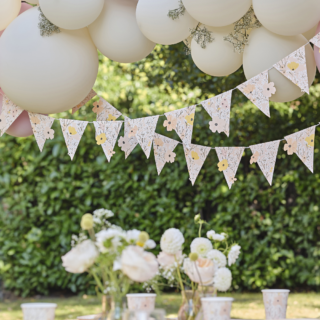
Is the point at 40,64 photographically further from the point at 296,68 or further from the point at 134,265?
the point at 134,265

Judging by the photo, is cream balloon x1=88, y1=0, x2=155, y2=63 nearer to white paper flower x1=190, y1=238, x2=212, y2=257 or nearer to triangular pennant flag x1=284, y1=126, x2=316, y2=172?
triangular pennant flag x1=284, y1=126, x2=316, y2=172

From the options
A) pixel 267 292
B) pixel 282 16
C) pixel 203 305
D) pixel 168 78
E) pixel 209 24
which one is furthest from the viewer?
pixel 168 78

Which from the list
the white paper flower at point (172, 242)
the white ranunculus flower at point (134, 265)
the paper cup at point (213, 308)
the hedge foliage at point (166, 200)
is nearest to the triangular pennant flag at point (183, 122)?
the white paper flower at point (172, 242)

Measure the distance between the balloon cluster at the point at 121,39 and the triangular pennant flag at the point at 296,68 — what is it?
0.05m

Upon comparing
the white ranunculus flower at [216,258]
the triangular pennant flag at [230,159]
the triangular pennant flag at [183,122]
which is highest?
the triangular pennant flag at [183,122]

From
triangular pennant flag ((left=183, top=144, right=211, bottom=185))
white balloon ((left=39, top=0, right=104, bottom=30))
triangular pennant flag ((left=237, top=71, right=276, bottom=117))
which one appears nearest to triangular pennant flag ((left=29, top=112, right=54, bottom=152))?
white balloon ((left=39, top=0, right=104, bottom=30))

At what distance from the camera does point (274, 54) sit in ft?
6.11

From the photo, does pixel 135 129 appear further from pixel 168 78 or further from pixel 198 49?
pixel 168 78

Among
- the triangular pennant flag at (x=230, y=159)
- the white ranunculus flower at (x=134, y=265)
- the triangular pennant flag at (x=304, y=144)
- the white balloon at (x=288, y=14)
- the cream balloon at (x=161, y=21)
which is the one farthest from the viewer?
the triangular pennant flag at (x=230, y=159)

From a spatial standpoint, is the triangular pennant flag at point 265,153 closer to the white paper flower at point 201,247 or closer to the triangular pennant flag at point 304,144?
the triangular pennant flag at point 304,144

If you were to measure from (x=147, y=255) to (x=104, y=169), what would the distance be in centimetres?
298

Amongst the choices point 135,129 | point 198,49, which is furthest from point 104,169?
point 198,49

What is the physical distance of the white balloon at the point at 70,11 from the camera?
73.8 inches

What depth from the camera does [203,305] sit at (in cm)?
122
